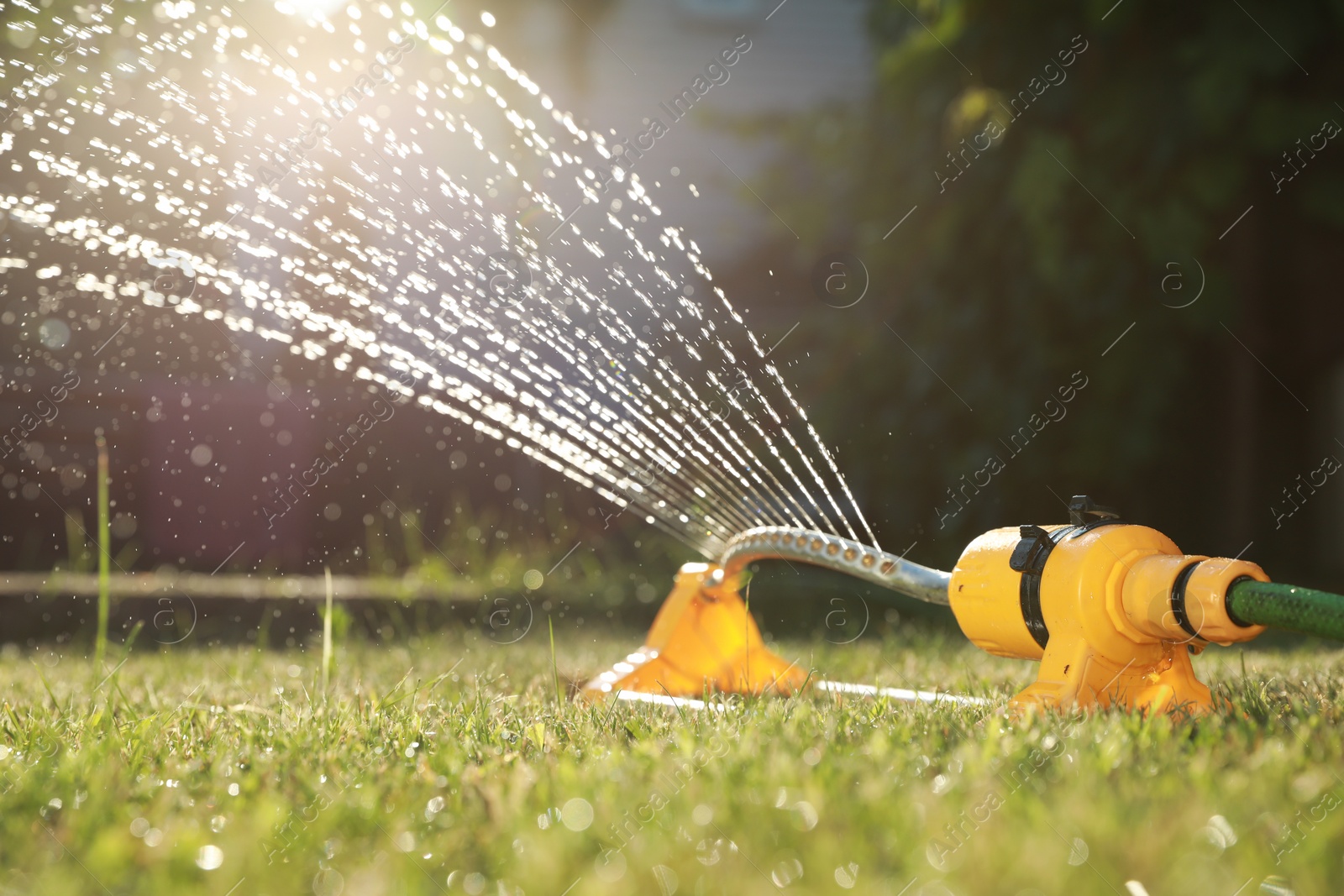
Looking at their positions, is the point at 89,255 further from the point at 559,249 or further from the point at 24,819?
the point at 24,819

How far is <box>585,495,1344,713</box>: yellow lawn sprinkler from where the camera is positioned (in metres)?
1.67

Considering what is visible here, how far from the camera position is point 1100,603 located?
1837 millimetres

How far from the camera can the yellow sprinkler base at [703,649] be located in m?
2.61

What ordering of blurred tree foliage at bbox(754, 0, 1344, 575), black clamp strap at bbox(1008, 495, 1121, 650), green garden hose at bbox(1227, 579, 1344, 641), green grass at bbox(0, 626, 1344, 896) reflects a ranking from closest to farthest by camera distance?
green grass at bbox(0, 626, 1344, 896) → green garden hose at bbox(1227, 579, 1344, 641) → black clamp strap at bbox(1008, 495, 1121, 650) → blurred tree foliage at bbox(754, 0, 1344, 575)

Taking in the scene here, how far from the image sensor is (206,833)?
1.21m

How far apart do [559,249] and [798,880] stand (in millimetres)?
8474

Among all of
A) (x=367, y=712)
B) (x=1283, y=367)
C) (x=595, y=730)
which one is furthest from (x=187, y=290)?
(x=1283, y=367)

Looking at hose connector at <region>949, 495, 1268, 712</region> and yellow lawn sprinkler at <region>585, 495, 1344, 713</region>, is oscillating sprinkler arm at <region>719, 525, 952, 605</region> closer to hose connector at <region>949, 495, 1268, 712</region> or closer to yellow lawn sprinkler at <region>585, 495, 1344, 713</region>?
yellow lawn sprinkler at <region>585, 495, 1344, 713</region>

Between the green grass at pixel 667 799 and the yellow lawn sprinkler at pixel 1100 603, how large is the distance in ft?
0.50

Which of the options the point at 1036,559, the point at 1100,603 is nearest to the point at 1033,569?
the point at 1036,559

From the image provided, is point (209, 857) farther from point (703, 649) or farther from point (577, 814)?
point (703, 649)

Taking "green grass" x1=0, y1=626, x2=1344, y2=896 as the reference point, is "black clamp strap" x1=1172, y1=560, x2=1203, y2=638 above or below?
above

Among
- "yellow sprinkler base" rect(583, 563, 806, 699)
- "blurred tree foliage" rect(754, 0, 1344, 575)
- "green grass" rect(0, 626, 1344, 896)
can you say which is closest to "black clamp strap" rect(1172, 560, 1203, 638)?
"green grass" rect(0, 626, 1344, 896)

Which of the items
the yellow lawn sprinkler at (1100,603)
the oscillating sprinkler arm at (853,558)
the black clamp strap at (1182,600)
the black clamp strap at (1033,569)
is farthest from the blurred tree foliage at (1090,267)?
the black clamp strap at (1182,600)
